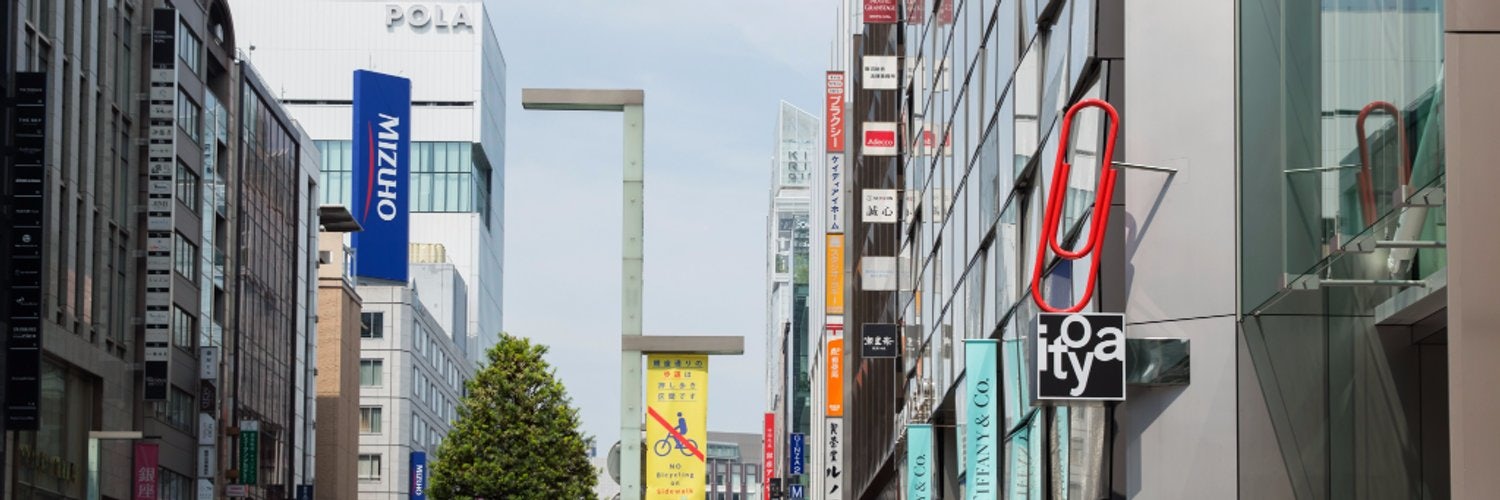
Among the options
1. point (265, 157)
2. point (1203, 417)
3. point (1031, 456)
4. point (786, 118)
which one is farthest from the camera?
point (786, 118)

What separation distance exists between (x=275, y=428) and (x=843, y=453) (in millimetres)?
26493

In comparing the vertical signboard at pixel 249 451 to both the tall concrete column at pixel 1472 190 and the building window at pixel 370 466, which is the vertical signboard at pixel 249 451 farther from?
the tall concrete column at pixel 1472 190

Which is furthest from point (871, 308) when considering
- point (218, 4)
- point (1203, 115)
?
point (1203, 115)

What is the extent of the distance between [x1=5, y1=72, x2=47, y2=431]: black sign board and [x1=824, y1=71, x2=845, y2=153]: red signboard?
28.2 m

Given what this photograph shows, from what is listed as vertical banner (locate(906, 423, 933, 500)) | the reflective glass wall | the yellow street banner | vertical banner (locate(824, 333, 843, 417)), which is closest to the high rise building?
vertical banner (locate(824, 333, 843, 417))

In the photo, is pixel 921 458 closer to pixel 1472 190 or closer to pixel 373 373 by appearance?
pixel 1472 190

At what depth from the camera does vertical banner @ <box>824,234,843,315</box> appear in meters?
77.1

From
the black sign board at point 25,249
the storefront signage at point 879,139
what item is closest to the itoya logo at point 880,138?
the storefront signage at point 879,139

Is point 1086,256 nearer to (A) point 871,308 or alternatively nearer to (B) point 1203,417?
(B) point 1203,417

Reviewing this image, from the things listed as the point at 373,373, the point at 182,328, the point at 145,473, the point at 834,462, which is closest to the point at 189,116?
the point at 182,328

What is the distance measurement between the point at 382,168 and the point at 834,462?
83.8m

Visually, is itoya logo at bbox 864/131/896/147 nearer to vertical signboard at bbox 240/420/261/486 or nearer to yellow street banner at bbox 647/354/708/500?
yellow street banner at bbox 647/354/708/500

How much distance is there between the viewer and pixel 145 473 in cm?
6875

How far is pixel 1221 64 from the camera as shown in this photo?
18.2 metres
